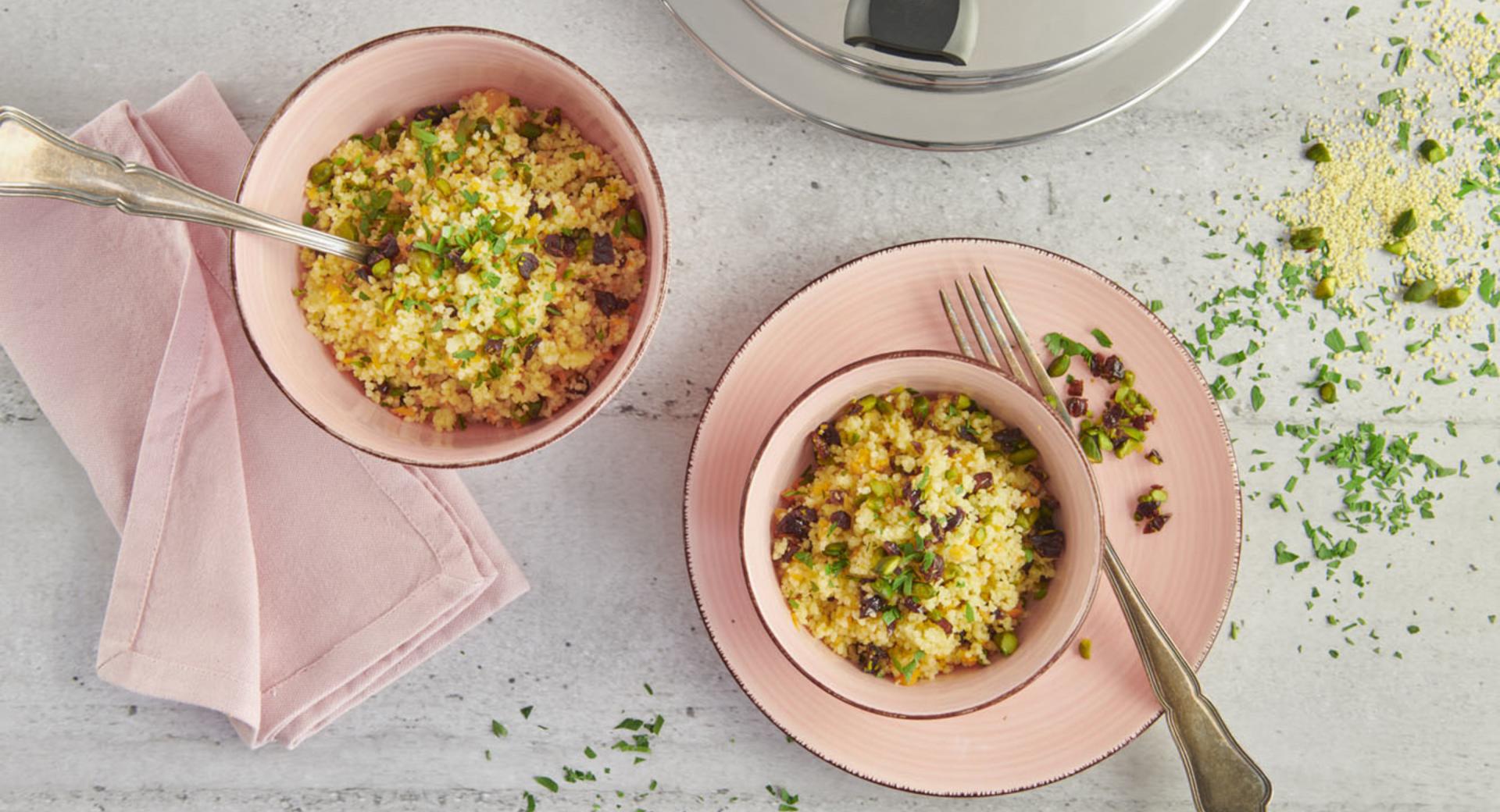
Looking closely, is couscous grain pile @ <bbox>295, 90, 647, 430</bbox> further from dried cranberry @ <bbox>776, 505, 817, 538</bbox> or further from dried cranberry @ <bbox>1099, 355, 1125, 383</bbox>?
dried cranberry @ <bbox>1099, 355, 1125, 383</bbox>

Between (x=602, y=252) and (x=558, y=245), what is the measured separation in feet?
0.23

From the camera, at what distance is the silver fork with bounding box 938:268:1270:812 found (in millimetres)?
1644

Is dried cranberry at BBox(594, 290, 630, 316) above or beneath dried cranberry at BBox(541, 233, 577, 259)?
beneath

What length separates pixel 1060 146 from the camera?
1.86 m

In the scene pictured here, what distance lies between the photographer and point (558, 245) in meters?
1.58

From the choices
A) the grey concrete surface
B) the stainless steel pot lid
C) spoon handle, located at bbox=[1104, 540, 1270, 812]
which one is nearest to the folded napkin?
the grey concrete surface

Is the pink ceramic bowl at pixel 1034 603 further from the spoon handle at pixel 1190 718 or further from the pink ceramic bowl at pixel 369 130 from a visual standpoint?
the pink ceramic bowl at pixel 369 130

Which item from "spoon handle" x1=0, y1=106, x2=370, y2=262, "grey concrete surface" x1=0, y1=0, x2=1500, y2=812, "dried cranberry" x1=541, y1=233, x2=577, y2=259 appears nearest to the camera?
"spoon handle" x1=0, y1=106, x2=370, y2=262

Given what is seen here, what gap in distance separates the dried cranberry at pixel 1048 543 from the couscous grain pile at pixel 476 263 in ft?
2.38

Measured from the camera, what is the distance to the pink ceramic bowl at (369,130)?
4.97ft

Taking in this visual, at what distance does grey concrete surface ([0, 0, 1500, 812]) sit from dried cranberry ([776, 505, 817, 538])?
335 mm

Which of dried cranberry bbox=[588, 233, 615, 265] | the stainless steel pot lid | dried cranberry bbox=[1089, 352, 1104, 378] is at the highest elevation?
the stainless steel pot lid

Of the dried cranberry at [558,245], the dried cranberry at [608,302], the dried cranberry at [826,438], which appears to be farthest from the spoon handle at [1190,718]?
the dried cranberry at [558,245]

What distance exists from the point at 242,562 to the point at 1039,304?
1456mm
